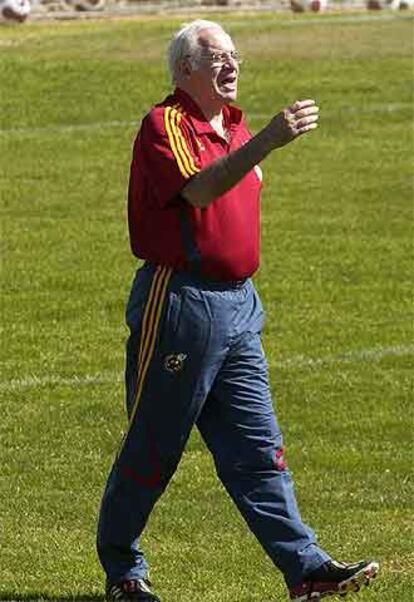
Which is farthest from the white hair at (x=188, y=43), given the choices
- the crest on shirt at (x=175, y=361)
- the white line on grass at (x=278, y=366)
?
the white line on grass at (x=278, y=366)

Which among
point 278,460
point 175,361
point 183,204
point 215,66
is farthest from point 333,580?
point 215,66

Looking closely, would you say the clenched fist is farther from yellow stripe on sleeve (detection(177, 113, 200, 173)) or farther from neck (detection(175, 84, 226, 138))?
neck (detection(175, 84, 226, 138))

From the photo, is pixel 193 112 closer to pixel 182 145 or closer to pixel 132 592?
pixel 182 145

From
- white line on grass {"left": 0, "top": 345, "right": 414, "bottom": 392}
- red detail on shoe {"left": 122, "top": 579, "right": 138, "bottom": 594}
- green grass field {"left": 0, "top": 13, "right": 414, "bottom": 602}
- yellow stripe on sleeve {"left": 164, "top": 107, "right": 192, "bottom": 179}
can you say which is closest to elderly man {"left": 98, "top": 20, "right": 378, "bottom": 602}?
yellow stripe on sleeve {"left": 164, "top": 107, "right": 192, "bottom": 179}

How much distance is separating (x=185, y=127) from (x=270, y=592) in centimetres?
188

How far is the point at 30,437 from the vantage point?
1068 centimetres

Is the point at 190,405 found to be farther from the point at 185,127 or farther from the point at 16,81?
the point at 16,81

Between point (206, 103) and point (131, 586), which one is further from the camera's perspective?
point (131, 586)

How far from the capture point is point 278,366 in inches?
493

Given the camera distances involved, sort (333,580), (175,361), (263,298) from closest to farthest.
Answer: (175,361)
(333,580)
(263,298)

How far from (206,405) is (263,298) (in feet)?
23.4

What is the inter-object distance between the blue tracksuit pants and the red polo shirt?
0.10 meters

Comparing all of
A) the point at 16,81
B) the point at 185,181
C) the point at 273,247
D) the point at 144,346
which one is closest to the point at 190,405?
the point at 144,346

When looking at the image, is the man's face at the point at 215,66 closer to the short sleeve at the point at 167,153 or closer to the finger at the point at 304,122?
the short sleeve at the point at 167,153
